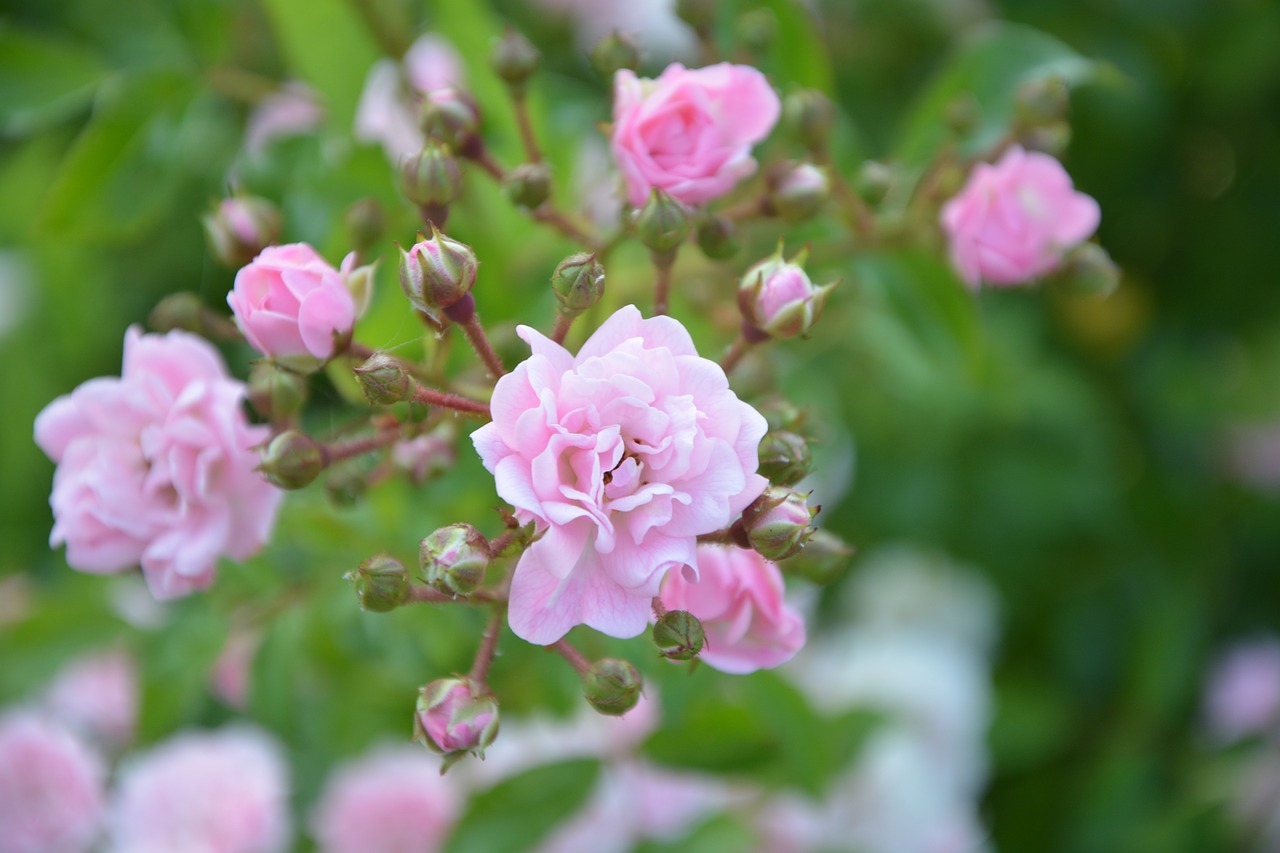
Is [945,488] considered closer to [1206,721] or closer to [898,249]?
[1206,721]

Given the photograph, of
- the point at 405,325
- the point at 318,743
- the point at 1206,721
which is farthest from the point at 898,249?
the point at 1206,721

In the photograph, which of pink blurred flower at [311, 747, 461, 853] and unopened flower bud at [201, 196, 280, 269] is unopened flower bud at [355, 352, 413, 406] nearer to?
unopened flower bud at [201, 196, 280, 269]

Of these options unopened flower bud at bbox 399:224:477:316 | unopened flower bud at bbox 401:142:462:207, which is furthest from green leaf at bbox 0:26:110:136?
unopened flower bud at bbox 399:224:477:316

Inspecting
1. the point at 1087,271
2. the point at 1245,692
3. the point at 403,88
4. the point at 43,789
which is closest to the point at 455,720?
the point at 1087,271

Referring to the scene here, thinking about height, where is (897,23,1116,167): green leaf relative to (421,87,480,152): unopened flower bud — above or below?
below

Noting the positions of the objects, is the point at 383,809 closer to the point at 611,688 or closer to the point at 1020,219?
the point at 611,688

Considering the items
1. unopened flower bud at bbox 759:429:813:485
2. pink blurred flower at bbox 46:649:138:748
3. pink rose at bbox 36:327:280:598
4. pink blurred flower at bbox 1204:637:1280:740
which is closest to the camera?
unopened flower bud at bbox 759:429:813:485

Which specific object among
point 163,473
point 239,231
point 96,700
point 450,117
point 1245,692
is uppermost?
point 450,117
